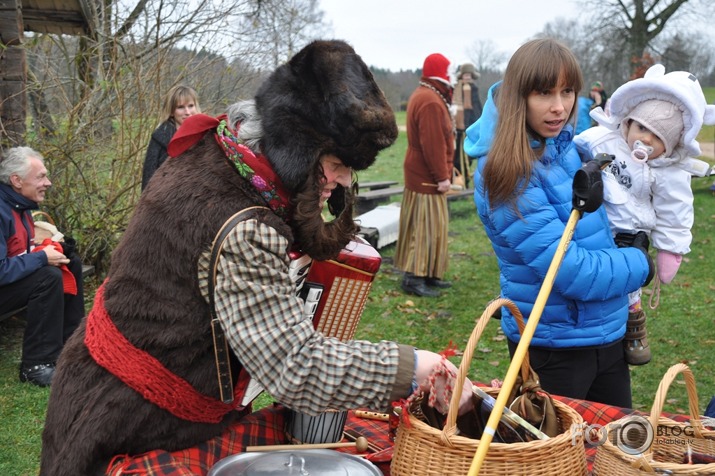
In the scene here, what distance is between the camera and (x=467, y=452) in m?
1.64

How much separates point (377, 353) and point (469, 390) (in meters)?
0.26

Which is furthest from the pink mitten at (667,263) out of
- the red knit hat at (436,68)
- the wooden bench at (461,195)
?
the wooden bench at (461,195)

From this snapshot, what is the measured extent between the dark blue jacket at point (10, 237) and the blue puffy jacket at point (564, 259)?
10.7 feet

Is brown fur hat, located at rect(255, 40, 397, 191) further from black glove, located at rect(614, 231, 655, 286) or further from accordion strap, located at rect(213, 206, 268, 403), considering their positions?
black glove, located at rect(614, 231, 655, 286)

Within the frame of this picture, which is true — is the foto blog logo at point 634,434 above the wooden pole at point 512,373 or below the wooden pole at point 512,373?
below

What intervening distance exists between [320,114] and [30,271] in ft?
11.8

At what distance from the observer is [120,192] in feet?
21.6

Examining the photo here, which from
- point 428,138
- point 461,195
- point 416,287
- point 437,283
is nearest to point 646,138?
point 428,138

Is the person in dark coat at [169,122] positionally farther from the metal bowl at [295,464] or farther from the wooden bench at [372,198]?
the metal bowl at [295,464]

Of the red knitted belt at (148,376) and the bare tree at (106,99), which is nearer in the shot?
the red knitted belt at (148,376)

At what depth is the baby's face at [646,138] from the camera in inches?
102

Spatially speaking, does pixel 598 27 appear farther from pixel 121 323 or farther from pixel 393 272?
pixel 121 323

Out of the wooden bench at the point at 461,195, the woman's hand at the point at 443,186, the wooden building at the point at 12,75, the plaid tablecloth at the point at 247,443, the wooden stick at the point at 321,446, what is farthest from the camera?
the wooden bench at the point at 461,195

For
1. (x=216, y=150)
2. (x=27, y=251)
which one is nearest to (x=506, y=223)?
(x=216, y=150)
